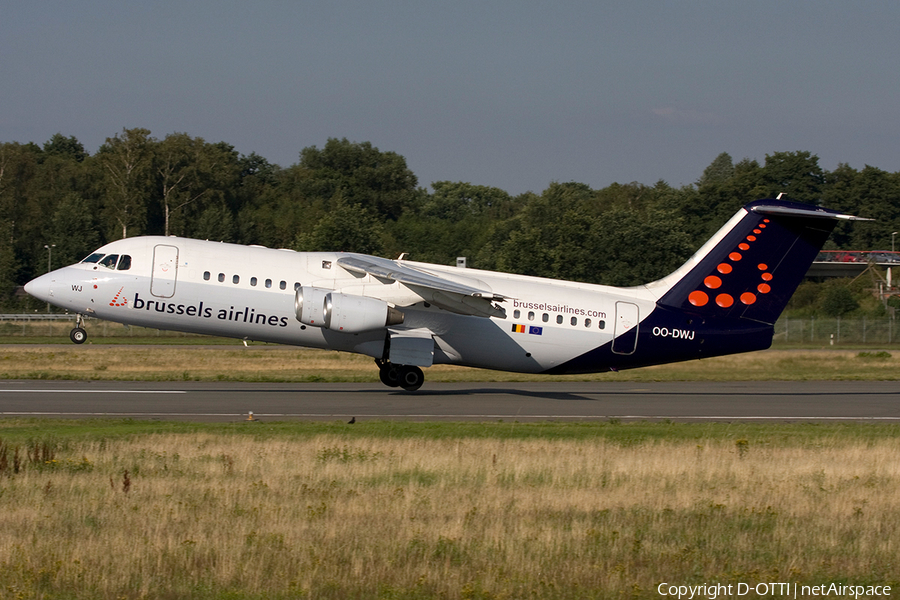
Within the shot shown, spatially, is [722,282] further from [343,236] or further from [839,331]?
[343,236]

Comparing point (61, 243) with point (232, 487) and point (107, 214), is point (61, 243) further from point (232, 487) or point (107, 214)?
point (232, 487)

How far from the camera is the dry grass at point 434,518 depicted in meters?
9.06

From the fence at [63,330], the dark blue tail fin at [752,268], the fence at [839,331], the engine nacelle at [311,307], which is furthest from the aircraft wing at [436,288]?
the fence at [839,331]

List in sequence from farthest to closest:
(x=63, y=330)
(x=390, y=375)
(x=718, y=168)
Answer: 1. (x=718, y=168)
2. (x=63, y=330)
3. (x=390, y=375)

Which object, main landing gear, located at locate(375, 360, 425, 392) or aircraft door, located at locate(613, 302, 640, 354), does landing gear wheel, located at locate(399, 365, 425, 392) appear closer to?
main landing gear, located at locate(375, 360, 425, 392)

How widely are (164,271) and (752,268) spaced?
1644 centimetres

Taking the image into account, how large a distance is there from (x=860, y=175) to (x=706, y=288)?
88.4 meters

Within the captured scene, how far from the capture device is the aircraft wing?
23422mm

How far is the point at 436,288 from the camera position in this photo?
2342cm

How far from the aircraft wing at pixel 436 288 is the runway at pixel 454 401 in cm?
256

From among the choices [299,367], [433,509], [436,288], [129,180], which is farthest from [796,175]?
[433,509]

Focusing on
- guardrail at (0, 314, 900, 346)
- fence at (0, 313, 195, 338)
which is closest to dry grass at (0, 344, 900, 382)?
fence at (0, 313, 195, 338)

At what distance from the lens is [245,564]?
9305 mm

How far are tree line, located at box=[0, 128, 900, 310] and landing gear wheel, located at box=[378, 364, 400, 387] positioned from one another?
142ft
